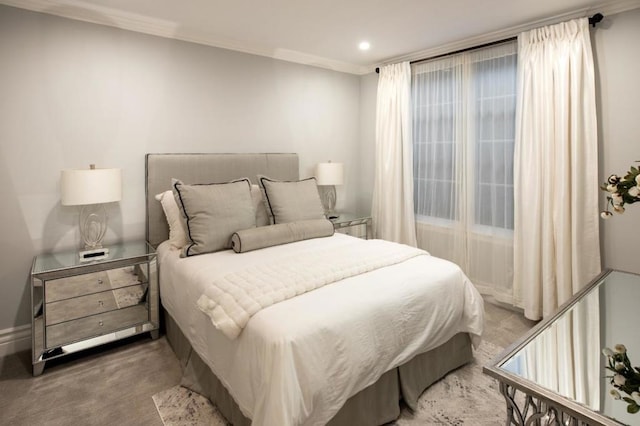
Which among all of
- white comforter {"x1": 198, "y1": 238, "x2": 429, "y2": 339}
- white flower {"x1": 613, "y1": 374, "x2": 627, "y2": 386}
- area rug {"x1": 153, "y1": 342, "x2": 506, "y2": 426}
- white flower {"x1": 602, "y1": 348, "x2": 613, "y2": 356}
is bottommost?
area rug {"x1": 153, "y1": 342, "x2": 506, "y2": 426}

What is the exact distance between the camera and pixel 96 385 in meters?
2.23

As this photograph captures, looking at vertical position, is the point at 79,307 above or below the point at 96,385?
above

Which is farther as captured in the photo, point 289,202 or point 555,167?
point 289,202

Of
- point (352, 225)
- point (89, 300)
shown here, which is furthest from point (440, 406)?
point (89, 300)

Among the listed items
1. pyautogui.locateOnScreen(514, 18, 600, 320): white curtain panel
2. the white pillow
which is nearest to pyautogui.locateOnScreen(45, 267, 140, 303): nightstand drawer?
the white pillow

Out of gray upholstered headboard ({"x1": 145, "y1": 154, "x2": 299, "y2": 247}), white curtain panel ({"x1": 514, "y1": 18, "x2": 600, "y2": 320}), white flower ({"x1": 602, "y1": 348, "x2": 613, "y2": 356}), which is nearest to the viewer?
white flower ({"x1": 602, "y1": 348, "x2": 613, "y2": 356})

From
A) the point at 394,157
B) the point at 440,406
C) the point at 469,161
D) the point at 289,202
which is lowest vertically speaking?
the point at 440,406

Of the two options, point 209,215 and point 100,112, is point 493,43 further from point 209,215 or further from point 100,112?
point 100,112

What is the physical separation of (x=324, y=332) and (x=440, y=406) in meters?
0.96

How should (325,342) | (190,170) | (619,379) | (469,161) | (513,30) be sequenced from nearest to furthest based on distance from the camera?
(619,379)
(325,342)
(513,30)
(190,170)
(469,161)

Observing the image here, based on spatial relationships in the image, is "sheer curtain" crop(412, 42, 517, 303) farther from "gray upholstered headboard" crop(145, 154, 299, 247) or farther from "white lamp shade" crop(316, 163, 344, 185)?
"gray upholstered headboard" crop(145, 154, 299, 247)

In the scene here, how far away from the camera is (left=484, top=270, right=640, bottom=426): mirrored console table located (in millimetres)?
1065

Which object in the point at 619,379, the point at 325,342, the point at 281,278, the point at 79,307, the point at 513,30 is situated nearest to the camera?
the point at 619,379

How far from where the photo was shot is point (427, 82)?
152 inches
